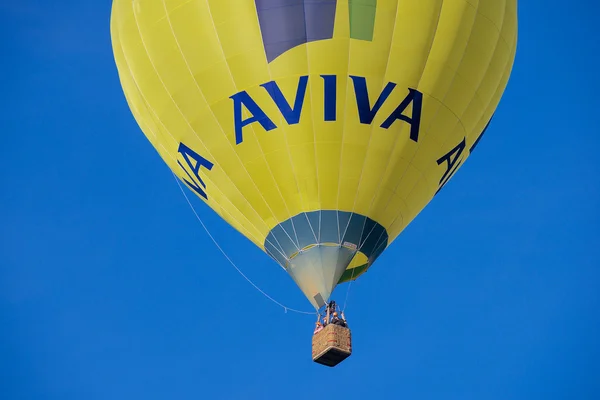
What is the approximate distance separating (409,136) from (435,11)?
1.86 meters

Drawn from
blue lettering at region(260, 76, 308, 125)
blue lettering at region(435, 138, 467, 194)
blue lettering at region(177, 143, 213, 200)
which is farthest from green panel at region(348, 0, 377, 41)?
blue lettering at region(177, 143, 213, 200)

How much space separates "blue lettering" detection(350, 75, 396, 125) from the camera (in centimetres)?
1797

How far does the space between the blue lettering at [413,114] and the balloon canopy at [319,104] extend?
2cm

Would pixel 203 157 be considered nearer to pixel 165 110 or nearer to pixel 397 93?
pixel 165 110

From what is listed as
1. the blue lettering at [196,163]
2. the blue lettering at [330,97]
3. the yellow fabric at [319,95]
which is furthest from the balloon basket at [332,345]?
the blue lettering at [196,163]

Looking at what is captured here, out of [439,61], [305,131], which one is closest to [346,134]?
[305,131]

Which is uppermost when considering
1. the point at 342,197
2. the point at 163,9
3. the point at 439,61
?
the point at 163,9

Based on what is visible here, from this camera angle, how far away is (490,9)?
61.9ft

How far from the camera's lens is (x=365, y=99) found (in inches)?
710

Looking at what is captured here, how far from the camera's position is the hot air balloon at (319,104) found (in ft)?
59.0

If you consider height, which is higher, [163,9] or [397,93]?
[163,9]

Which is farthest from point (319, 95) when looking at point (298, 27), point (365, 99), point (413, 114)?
point (413, 114)

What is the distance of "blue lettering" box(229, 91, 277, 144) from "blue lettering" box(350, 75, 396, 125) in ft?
4.15

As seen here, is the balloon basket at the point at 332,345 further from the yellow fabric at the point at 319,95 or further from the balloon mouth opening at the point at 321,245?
the yellow fabric at the point at 319,95
